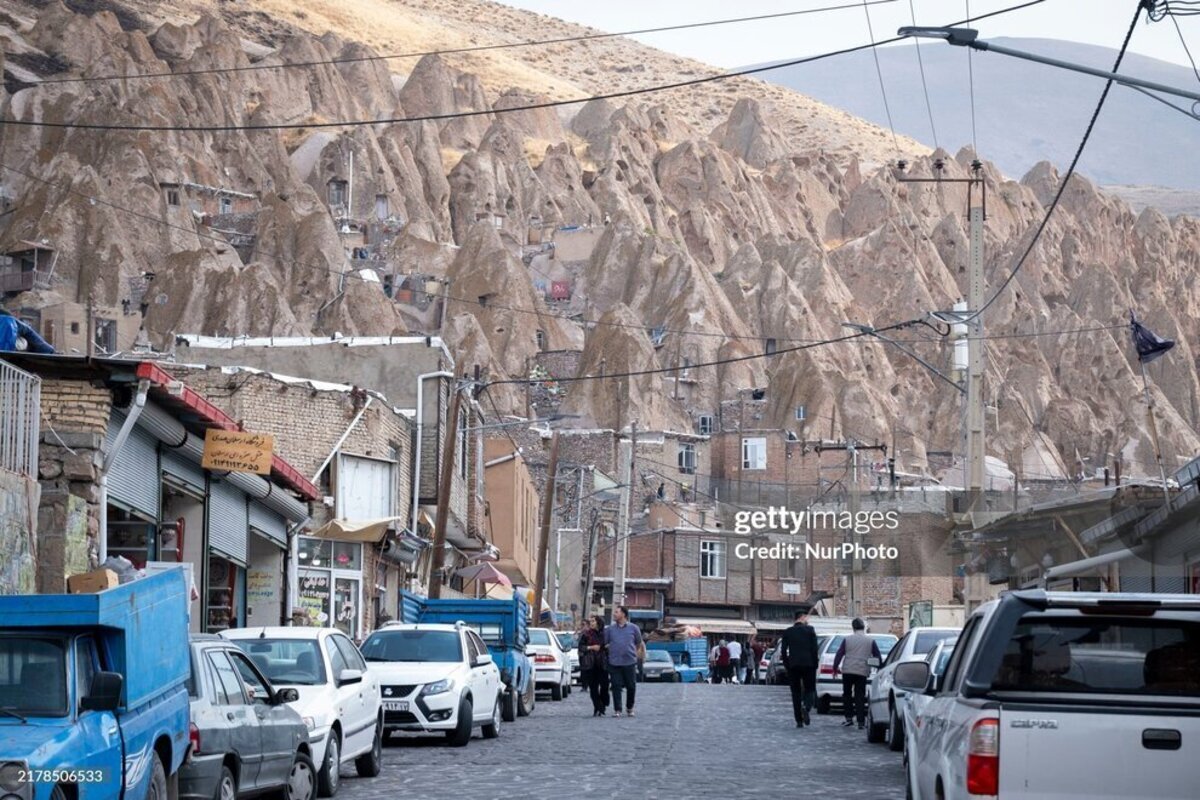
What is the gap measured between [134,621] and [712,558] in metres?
72.9

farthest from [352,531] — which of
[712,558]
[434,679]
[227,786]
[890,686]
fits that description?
[712,558]

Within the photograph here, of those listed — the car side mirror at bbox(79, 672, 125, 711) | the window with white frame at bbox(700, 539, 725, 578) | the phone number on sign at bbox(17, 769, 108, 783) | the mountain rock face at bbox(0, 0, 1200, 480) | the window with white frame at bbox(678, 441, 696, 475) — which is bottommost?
the phone number on sign at bbox(17, 769, 108, 783)

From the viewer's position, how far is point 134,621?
10.9 metres

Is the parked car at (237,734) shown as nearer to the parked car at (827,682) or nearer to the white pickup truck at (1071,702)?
the white pickup truck at (1071,702)

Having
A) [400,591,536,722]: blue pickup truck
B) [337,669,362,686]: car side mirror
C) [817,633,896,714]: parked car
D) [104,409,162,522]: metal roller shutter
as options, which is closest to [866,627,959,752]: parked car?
[400,591,536,722]: blue pickup truck

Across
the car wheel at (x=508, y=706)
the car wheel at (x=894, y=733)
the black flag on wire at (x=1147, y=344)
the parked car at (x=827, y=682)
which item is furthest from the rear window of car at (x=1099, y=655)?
the parked car at (x=827, y=682)

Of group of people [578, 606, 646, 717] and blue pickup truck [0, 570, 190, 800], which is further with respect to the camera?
group of people [578, 606, 646, 717]

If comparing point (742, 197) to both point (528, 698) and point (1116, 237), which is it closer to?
point (1116, 237)

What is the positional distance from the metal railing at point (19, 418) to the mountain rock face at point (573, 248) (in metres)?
85.0

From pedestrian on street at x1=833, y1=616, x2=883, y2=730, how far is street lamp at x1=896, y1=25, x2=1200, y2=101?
1031 centimetres

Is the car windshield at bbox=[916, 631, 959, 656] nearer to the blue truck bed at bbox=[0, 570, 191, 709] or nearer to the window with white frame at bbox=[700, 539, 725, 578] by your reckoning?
the blue truck bed at bbox=[0, 570, 191, 709]

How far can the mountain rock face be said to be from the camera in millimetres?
123875

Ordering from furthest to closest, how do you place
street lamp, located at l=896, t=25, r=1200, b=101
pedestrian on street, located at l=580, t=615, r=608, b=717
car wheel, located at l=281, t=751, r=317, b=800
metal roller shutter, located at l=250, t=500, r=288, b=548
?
metal roller shutter, located at l=250, t=500, r=288, b=548 → pedestrian on street, located at l=580, t=615, r=608, b=717 → street lamp, located at l=896, t=25, r=1200, b=101 → car wheel, located at l=281, t=751, r=317, b=800

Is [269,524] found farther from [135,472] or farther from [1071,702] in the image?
[1071,702]
